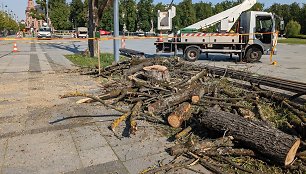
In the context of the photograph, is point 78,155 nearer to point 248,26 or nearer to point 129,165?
point 129,165

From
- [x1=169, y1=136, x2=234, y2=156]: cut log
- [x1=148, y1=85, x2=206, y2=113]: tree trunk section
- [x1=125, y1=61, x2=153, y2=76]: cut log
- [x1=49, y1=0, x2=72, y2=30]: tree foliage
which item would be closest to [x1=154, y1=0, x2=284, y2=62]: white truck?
[x1=125, y1=61, x2=153, y2=76]: cut log

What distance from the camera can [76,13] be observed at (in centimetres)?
7681

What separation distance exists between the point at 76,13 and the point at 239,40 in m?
69.3

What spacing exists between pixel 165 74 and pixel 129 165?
443 centimetres

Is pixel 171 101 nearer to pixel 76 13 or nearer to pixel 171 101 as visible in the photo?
pixel 171 101

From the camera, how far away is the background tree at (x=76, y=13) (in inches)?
2945

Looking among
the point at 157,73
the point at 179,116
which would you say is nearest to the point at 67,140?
the point at 179,116

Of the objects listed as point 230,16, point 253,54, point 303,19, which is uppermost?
point 303,19

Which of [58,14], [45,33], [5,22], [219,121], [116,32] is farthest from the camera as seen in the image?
[5,22]

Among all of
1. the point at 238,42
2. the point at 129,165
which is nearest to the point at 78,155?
the point at 129,165

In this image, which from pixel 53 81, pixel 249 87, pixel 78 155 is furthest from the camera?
pixel 53 81

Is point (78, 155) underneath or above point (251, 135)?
underneath

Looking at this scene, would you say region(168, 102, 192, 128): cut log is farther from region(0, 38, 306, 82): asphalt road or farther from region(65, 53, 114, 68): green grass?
region(65, 53, 114, 68): green grass

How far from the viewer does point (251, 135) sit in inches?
160
